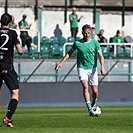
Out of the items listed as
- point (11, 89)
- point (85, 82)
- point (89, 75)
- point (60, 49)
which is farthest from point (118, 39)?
point (11, 89)

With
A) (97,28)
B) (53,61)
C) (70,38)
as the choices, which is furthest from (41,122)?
(97,28)

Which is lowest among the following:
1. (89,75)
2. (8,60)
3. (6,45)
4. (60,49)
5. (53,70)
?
(53,70)

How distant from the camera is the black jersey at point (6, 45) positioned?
14.1 meters

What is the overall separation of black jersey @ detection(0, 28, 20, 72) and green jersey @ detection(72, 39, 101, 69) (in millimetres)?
4545

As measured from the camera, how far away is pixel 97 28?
1475 inches

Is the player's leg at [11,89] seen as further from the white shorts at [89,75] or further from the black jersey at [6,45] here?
the white shorts at [89,75]

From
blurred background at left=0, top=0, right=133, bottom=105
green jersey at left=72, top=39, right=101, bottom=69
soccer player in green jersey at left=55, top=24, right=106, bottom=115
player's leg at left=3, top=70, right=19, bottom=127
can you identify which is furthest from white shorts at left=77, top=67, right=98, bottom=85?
blurred background at left=0, top=0, right=133, bottom=105

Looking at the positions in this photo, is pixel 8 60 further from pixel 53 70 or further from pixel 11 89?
pixel 53 70

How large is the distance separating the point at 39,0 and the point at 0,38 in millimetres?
24220

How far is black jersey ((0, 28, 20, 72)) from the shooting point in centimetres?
1411

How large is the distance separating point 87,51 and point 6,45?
4710 millimetres

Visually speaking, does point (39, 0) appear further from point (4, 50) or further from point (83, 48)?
point (4, 50)

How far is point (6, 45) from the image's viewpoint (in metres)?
14.1

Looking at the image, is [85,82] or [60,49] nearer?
[85,82]
